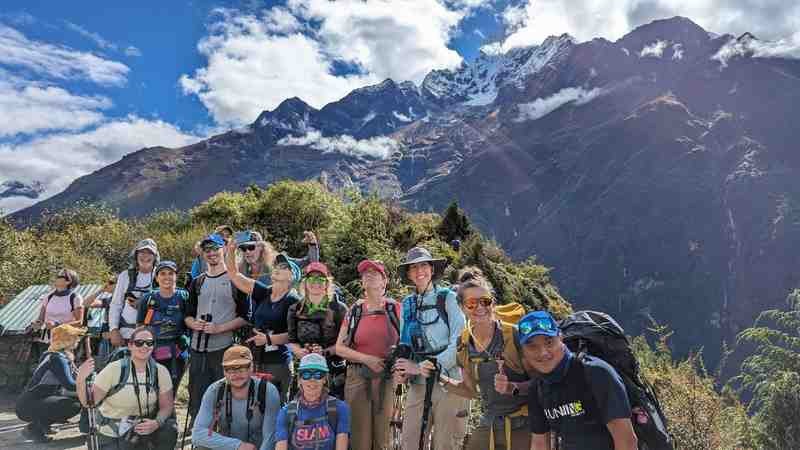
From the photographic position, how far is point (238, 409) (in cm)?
437

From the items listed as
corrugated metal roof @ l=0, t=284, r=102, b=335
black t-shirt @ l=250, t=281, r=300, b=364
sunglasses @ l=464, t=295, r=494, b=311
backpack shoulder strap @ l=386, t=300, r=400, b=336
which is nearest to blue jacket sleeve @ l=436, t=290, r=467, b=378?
sunglasses @ l=464, t=295, r=494, b=311

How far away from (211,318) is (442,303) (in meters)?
2.46

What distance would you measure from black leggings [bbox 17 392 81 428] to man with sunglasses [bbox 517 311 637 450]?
6194 mm

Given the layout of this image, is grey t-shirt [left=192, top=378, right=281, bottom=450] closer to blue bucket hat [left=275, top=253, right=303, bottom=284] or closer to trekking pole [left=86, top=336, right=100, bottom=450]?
trekking pole [left=86, top=336, right=100, bottom=450]

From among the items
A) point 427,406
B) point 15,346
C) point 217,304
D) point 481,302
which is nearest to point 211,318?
point 217,304

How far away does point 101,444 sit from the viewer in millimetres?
4566

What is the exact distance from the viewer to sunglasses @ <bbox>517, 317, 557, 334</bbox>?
3061 mm

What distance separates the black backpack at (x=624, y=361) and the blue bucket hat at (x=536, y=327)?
0.23 meters

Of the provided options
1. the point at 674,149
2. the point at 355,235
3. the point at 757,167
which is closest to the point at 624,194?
the point at 674,149

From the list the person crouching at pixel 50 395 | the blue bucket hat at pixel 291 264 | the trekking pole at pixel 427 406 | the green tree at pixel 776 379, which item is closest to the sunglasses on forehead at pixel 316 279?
the blue bucket hat at pixel 291 264

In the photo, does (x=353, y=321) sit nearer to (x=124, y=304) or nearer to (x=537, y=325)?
(x=537, y=325)

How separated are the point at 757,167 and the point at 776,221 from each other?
32.0m

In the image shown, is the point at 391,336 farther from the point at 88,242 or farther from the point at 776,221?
the point at 776,221

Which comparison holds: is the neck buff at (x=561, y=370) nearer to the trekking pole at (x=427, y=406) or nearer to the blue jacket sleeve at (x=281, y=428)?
the trekking pole at (x=427, y=406)
